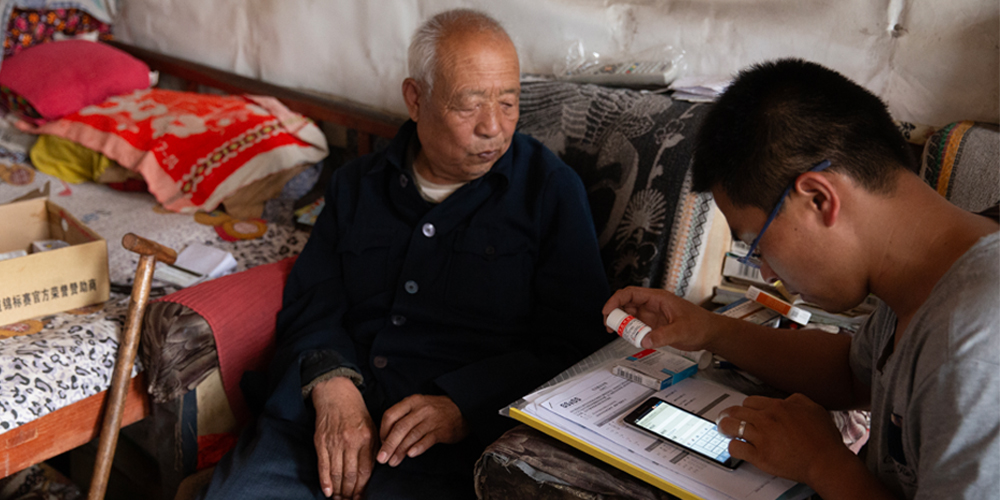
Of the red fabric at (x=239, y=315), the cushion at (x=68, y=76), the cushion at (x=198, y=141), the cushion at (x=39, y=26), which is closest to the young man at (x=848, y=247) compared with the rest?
the red fabric at (x=239, y=315)

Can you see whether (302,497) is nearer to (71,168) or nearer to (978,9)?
(978,9)

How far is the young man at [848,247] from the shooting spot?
0.74 metres

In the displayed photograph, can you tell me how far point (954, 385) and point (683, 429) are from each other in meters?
0.37

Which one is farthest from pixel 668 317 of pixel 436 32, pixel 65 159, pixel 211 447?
pixel 65 159

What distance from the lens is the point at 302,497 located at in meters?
1.40

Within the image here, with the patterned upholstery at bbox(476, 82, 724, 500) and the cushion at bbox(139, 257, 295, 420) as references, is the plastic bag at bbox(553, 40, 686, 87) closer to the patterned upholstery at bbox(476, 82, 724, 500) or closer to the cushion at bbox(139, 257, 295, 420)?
the patterned upholstery at bbox(476, 82, 724, 500)

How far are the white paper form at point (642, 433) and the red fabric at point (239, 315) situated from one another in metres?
0.89

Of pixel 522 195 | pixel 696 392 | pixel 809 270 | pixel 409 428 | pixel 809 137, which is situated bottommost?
pixel 409 428

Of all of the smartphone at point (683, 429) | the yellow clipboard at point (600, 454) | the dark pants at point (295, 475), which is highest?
the smartphone at point (683, 429)

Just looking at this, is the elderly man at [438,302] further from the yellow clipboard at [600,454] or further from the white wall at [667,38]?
the white wall at [667,38]

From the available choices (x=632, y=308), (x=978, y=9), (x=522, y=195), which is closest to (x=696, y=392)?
(x=632, y=308)

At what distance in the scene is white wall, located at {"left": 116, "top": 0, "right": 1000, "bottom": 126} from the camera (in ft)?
4.93

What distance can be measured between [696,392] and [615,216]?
668 mm

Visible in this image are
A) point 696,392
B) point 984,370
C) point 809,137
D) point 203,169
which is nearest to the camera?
point 984,370
